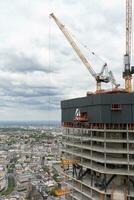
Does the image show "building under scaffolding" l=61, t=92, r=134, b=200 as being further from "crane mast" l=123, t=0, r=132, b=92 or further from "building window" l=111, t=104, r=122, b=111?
"crane mast" l=123, t=0, r=132, b=92

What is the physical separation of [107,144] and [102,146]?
1.22 m

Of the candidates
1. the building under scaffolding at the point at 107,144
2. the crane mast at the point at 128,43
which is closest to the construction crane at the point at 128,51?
the crane mast at the point at 128,43

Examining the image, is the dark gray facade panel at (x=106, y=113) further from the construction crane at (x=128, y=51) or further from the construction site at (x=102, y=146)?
the construction crane at (x=128, y=51)

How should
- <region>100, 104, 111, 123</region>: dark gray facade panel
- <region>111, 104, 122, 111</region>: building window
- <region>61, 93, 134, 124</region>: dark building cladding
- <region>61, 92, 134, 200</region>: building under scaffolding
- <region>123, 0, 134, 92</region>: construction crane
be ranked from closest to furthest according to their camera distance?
<region>61, 93, 134, 124</region>: dark building cladding < <region>61, 92, 134, 200</region>: building under scaffolding < <region>111, 104, 122, 111</region>: building window < <region>100, 104, 111, 123</region>: dark gray facade panel < <region>123, 0, 134, 92</region>: construction crane

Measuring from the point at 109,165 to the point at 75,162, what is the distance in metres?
12.3

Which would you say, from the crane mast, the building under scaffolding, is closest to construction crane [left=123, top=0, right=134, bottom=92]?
the crane mast

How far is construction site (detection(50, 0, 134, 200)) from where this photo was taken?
59.5m

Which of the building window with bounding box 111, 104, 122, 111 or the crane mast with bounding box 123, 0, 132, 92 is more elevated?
the crane mast with bounding box 123, 0, 132, 92

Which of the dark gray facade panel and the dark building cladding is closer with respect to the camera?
the dark building cladding

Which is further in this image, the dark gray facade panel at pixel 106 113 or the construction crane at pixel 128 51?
the construction crane at pixel 128 51

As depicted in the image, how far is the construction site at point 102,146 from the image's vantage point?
2344 inches

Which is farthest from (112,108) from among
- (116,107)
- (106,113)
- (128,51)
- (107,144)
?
(128,51)

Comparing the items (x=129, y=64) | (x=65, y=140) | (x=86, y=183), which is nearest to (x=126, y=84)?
(x=129, y=64)

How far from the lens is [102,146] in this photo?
6297 cm
